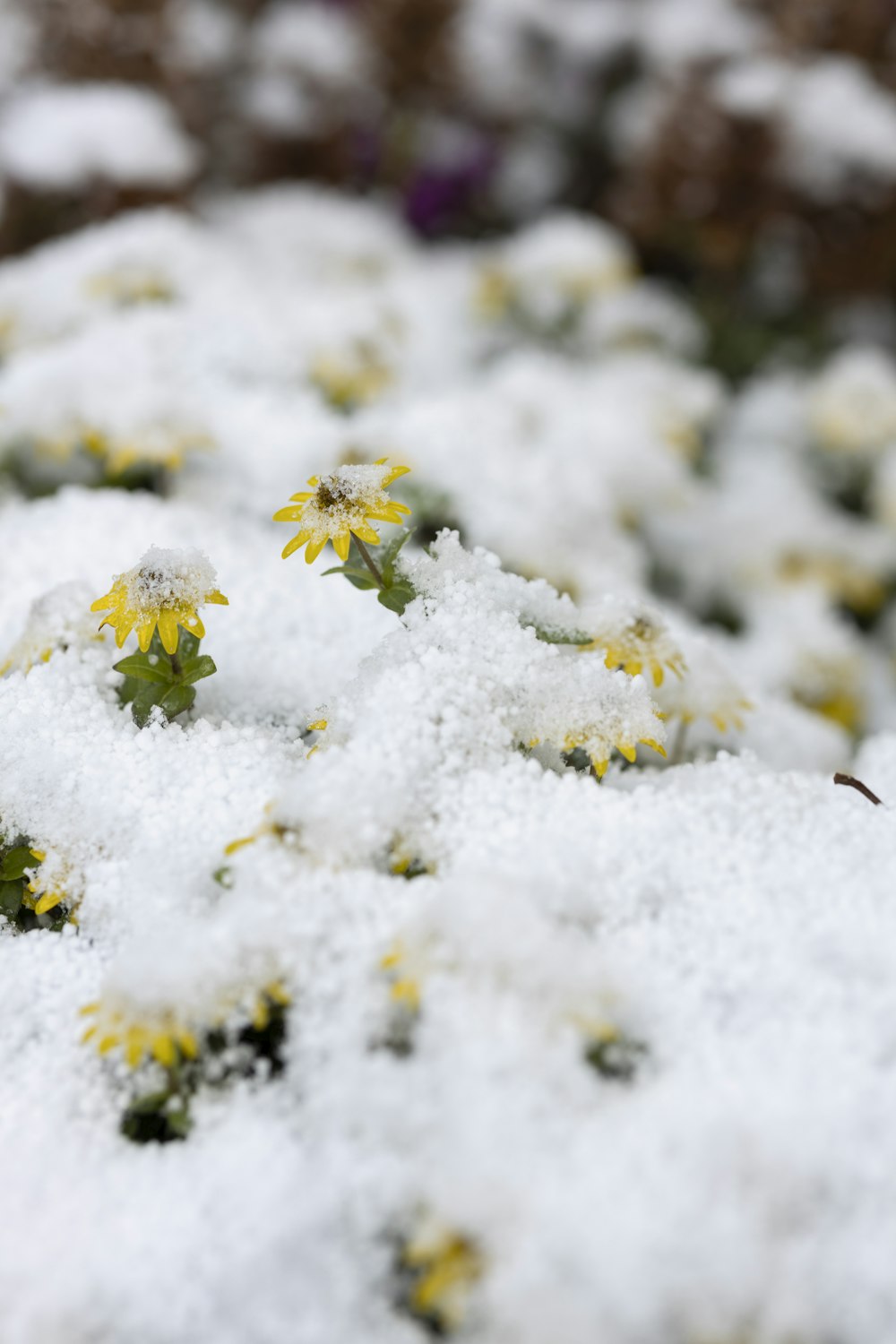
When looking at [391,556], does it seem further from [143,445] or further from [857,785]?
[143,445]

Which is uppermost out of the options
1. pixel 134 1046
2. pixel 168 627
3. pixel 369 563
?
pixel 369 563

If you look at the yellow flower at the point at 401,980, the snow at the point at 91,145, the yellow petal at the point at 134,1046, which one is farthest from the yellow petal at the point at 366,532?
the snow at the point at 91,145

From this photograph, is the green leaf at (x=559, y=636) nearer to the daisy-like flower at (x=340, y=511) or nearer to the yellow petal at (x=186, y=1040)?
the daisy-like flower at (x=340, y=511)

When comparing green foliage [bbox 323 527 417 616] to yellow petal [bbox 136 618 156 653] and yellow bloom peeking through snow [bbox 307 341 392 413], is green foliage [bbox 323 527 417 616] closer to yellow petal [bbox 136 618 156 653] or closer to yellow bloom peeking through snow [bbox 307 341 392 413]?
yellow petal [bbox 136 618 156 653]

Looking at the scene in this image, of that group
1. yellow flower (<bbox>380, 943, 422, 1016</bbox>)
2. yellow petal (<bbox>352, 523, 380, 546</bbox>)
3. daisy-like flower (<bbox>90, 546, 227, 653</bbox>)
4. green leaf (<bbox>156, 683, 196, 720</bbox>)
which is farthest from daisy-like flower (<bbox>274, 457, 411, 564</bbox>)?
yellow flower (<bbox>380, 943, 422, 1016</bbox>)

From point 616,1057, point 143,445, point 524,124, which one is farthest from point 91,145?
point 616,1057

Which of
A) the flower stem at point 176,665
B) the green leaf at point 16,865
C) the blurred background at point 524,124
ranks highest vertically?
the blurred background at point 524,124

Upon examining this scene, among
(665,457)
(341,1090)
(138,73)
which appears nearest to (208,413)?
(665,457)

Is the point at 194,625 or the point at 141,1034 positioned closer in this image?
the point at 141,1034

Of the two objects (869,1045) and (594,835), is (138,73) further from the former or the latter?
(869,1045)
